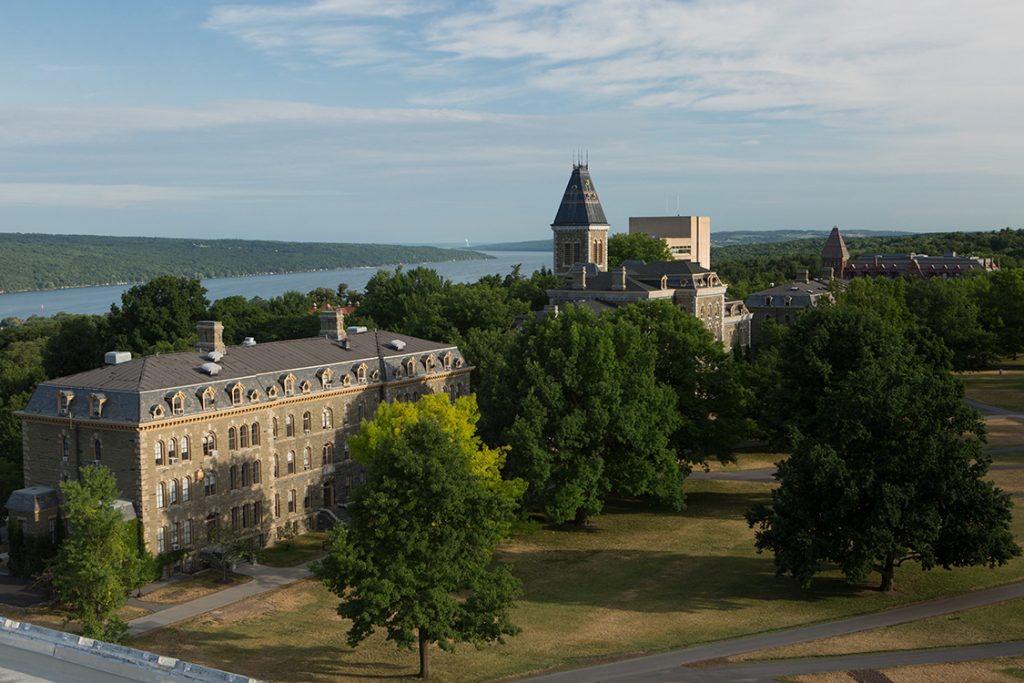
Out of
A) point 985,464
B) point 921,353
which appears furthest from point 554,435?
point 921,353

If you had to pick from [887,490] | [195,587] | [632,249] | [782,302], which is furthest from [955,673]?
[632,249]

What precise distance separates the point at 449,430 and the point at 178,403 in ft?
46.8

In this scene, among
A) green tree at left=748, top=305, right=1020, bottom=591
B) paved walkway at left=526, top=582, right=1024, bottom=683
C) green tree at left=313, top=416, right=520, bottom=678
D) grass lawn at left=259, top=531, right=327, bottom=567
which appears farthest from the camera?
grass lawn at left=259, top=531, right=327, bottom=567

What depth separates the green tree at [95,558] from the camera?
146 ft

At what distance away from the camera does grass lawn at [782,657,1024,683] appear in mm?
38438

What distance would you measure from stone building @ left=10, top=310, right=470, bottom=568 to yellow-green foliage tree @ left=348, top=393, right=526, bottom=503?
20.5ft

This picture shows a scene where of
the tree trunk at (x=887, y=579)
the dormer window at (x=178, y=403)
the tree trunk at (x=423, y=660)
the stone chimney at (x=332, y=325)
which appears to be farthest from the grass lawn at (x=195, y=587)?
the tree trunk at (x=887, y=579)

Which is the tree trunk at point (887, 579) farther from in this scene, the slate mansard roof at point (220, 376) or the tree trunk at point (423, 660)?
the slate mansard roof at point (220, 376)

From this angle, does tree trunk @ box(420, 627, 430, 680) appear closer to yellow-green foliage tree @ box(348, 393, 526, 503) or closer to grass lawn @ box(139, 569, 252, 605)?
yellow-green foliage tree @ box(348, 393, 526, 503)

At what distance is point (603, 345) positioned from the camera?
208ft

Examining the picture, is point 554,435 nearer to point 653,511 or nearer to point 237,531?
point 653,511

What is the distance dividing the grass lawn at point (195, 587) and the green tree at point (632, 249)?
97.3m

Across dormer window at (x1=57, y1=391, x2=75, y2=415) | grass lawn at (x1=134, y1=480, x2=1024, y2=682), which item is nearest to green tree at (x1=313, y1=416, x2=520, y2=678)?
grass lawn at (x1=134, y1=480, x2=1024, y2=682)

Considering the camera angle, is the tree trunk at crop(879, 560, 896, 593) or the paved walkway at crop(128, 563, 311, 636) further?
the tree trunk at crop(879, 560, 896, 593)
